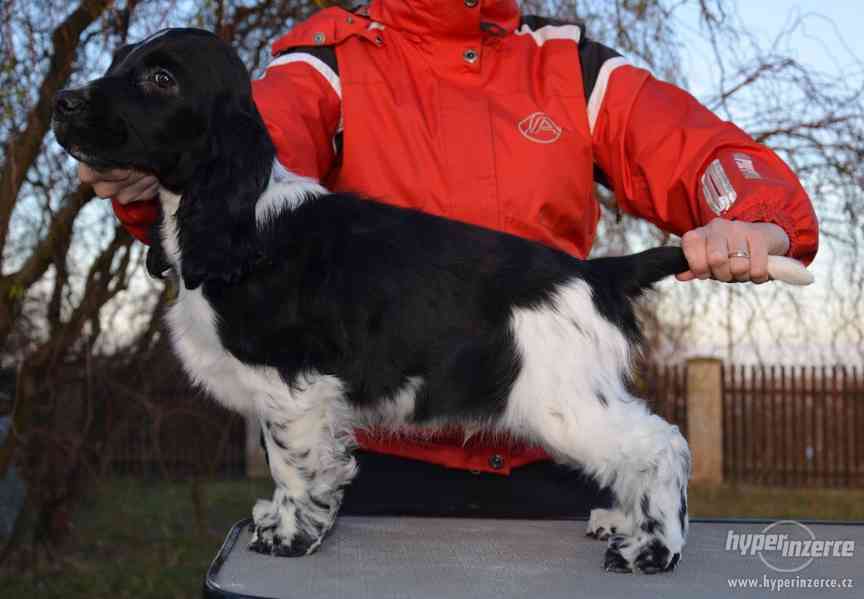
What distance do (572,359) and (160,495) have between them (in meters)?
10.8

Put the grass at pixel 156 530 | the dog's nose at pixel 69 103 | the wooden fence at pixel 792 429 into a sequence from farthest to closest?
the wooden fence at pixel 792 429, the grass at pixel 156 530, the dog's nose at pixel 69 103

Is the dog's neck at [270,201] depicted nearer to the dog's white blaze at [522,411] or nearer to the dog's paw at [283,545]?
the dog's white blaze at [522,411]

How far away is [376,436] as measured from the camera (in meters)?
3.03

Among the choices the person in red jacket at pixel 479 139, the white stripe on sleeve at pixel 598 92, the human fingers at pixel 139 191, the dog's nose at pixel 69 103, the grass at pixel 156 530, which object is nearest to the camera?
the dog's nose at pixel 69 103

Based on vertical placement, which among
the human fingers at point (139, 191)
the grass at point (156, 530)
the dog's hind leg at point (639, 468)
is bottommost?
the grass at point (156, 530)

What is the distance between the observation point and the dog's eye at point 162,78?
2541mm

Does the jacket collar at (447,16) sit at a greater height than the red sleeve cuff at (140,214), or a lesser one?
greater

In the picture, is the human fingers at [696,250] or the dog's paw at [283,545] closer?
the human fingers at [696,250]

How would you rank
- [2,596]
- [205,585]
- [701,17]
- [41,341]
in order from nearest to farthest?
1. [205,585]
2. [701,17]
3. [41,341]
4. [2,596]

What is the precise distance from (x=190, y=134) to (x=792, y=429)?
50.4ft

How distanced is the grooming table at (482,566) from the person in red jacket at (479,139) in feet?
0.60

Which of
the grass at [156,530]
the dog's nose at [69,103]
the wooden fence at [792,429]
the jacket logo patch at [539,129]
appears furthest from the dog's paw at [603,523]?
the wooden fence at [792,429]

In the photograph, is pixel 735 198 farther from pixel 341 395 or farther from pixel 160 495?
pixel 160 495

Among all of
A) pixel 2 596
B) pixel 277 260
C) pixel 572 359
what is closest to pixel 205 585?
pixel 277 260
